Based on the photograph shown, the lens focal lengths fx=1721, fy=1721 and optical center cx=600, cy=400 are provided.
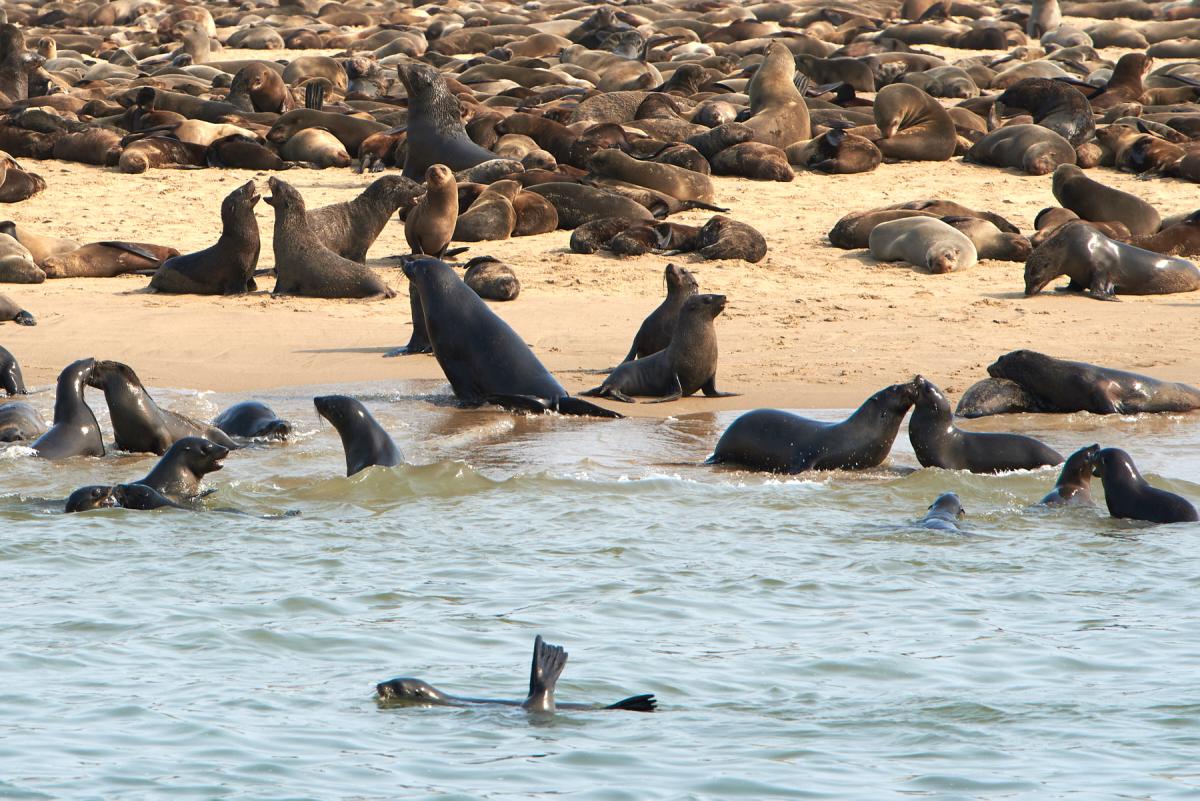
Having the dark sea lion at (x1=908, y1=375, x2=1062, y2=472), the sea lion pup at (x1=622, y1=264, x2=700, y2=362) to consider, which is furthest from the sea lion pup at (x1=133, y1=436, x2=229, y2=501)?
the sea lion pup at (x1=622, y1=264, x2=700, y2=362)

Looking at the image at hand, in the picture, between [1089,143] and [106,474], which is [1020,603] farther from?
[1089,143]

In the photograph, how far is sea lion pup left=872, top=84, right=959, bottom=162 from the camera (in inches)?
679

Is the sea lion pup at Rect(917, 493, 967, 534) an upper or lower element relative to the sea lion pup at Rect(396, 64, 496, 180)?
lower

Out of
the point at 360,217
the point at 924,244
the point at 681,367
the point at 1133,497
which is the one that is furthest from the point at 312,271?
the point at 1133,497

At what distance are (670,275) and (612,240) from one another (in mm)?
3225

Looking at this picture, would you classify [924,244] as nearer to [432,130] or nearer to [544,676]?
[432,130]

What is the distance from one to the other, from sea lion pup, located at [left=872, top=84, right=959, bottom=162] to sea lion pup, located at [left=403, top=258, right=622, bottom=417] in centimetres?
882

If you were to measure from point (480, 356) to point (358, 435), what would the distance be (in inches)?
68.7

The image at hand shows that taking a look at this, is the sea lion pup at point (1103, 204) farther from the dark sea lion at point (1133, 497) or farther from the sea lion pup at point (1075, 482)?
the dark sea lion at point (1133, 497)

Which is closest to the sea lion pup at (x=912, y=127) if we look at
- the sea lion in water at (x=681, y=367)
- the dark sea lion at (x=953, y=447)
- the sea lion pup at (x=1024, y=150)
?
the sea lion pup at (x=1024, y=150)

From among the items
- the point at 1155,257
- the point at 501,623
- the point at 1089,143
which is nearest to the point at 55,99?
the point at 1089,143

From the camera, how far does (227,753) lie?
4.44 metres

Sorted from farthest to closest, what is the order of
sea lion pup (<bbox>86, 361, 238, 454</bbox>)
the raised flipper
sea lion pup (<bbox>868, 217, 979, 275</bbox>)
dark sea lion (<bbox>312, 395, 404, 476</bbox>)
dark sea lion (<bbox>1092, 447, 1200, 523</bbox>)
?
1. sea lion pup (<bbox>868, 217, 979, 275</bbox>)
2. sea lion pup (<bbox>86, 361, 238, 454</bbox>)
3. dark sea lion (<bbox>312, 395, 404, 476</bbox>)
4. dark sea lion (<bbox>1092, 447, 1200, 523</bbox>)
5. the raised flipper

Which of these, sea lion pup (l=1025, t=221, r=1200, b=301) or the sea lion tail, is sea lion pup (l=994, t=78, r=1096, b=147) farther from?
the sea lion tail
